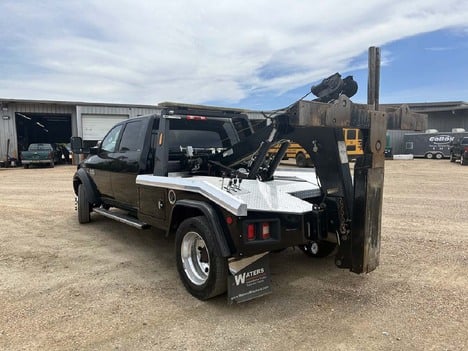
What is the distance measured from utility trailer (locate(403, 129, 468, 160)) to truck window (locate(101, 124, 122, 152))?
29569mm

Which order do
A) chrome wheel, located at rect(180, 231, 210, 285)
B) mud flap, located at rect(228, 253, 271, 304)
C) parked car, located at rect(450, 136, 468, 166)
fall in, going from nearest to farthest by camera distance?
1. mud flap, located at rect(228, 253, 271, 304)
2. chrome wheel, located at rect(180, 231, 210, 285)
3. parked car, located at rect(450, 136, 468, 166)

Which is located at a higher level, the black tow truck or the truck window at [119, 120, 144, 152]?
the truck window at [119, 120, 144, 152]

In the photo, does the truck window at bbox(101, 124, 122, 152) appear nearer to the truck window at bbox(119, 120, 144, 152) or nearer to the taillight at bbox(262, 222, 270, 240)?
the truck window at bbox(119, 120, 144, 152)

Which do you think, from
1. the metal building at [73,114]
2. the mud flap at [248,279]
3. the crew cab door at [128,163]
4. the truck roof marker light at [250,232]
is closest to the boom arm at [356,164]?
the mud flap at [248,279]

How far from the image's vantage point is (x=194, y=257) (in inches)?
160

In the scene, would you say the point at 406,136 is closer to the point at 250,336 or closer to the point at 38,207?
the point at 38,207

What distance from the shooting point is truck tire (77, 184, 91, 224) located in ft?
23.2

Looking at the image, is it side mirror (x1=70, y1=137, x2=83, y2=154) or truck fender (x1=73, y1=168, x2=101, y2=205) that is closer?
side mirror (x1=70, y1=137, x2=83, y2=154)

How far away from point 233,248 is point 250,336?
765mm

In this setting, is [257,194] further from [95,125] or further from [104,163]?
[95,125]

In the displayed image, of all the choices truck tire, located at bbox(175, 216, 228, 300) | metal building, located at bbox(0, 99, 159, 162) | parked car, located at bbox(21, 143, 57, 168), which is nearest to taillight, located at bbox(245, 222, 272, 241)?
truck tire, located at bbox(175, 216, 228, 300)

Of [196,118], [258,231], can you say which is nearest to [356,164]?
[258,231]

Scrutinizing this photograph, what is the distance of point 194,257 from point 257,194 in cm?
101

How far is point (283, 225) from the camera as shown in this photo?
344cm
